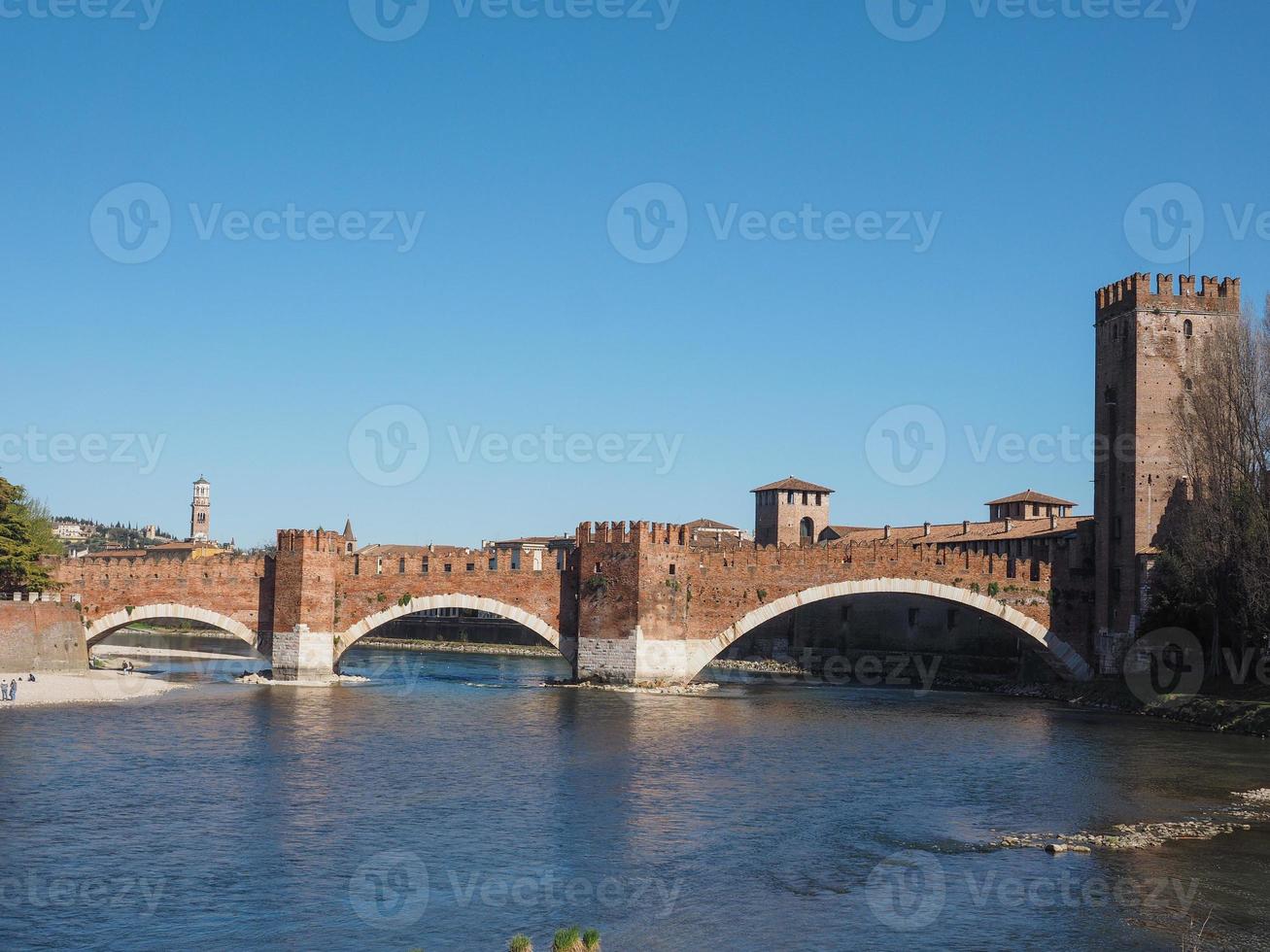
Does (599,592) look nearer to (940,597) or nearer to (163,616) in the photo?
(940,597)

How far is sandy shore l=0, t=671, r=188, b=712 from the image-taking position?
36906 mm

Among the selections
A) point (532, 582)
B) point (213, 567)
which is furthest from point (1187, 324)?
point (213, 567)

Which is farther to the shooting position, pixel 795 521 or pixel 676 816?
pixel 795 521

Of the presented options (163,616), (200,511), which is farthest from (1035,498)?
(200,511)

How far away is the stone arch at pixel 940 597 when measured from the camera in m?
45.5

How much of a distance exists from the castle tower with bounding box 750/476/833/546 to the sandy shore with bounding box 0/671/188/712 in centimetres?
4125

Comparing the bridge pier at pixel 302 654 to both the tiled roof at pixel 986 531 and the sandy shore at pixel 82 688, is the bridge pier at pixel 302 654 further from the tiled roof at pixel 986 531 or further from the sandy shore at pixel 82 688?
the tiled roof at pixel 986 531

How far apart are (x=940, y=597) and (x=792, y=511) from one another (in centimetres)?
3109

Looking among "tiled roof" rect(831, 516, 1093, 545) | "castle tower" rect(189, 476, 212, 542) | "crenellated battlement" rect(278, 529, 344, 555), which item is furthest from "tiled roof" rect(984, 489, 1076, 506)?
"castle tower" rect(189, 476, 212, 542)

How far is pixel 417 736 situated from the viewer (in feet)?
104

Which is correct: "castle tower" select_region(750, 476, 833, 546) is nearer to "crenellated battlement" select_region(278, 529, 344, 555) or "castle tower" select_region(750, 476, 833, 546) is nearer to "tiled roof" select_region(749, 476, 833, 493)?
"tiled roof" select_region(749, 476, 833, 493)

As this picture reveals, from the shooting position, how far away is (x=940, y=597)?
1822 inches

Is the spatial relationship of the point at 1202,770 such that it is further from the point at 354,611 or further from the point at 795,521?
the point at 795,521

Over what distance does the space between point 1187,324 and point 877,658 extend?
2215cm
